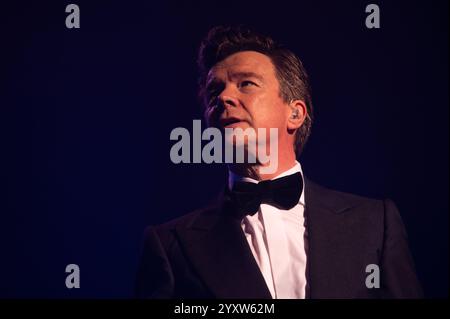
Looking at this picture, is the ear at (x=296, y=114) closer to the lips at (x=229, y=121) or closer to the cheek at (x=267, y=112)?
the cheek at (x=267, y=112)

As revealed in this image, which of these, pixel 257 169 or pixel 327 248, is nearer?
pixel 327 248

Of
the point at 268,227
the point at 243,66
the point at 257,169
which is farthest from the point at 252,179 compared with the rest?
the point at 243,66

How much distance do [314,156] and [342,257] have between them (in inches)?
23.9

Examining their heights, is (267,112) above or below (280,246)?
above

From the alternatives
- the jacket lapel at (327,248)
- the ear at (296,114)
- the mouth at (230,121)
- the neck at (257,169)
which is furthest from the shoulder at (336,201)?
the mouth at (230,121)

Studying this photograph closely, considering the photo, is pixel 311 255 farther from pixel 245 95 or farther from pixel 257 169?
pixel 245 95

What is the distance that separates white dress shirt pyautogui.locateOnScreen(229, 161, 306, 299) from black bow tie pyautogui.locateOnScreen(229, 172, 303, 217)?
3cm

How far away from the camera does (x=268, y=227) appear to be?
77.4 inches

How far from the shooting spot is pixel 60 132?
89.0 inches

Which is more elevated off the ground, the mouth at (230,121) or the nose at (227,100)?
the nose at (227,100)

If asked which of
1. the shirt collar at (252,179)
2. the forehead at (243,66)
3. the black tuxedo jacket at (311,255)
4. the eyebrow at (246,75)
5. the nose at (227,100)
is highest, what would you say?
the forehead at (243,66)

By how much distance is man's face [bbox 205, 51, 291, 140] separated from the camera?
6.62ft

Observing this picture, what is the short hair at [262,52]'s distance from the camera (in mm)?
2123

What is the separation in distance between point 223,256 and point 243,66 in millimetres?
694
